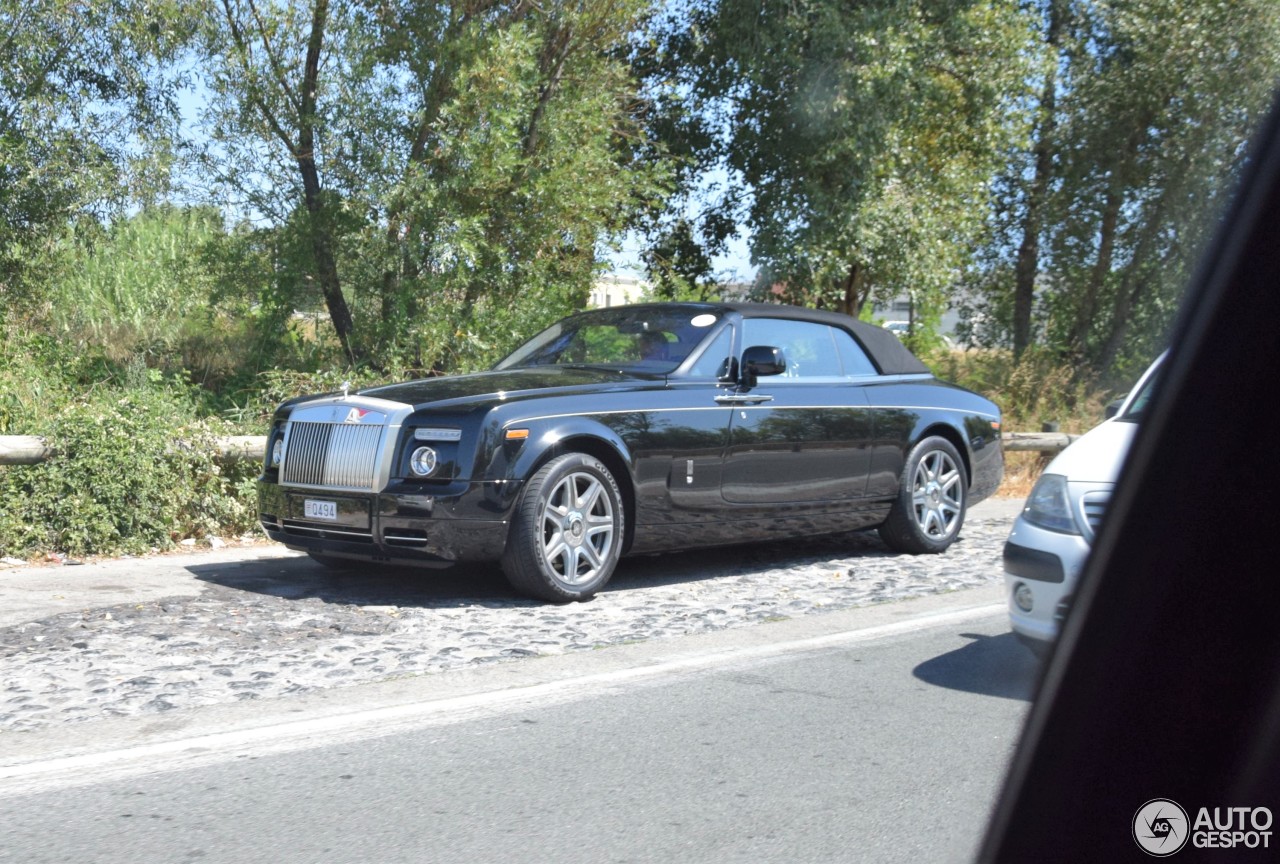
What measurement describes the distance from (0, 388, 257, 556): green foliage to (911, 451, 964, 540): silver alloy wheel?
16.0ft

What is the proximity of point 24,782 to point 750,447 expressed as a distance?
15.8ft

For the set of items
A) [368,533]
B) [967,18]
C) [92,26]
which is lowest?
[368,533]

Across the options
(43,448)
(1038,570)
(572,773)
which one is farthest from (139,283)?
(1038,570)

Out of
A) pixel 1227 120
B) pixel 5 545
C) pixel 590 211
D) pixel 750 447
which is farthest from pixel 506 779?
pixel 1227 120

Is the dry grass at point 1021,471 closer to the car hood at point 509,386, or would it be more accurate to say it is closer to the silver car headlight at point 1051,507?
the car hood at point 509,386

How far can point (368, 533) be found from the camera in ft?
23.1

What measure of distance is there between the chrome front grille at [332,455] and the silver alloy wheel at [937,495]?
12.9 feet

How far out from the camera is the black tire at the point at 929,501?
9086 mm

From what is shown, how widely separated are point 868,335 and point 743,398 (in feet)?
5.40

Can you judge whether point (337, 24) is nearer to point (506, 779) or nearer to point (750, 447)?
point (750, 447)

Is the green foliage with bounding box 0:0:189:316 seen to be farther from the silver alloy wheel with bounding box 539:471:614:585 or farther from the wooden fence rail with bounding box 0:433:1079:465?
the silver alloy wheel with bounding box 539:471:614:585

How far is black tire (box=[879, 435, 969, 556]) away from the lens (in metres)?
9.09

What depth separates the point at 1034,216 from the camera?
19.7 m

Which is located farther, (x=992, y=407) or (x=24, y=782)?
(x=992, y=407)
